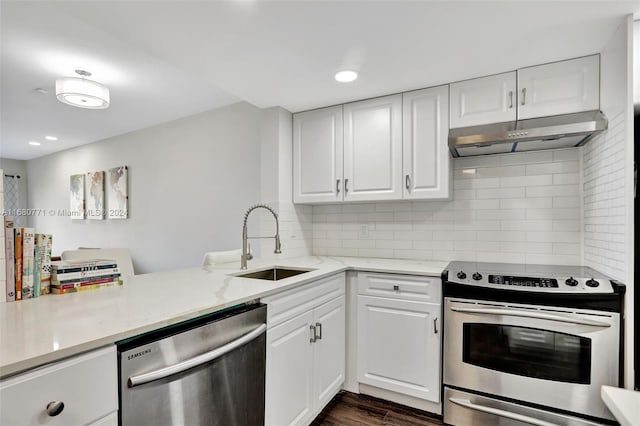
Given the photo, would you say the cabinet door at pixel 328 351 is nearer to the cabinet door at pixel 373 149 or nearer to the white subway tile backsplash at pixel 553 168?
the cabinet door at pixel 373 149

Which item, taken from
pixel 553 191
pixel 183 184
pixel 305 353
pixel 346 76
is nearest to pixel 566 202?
pixel 553 191

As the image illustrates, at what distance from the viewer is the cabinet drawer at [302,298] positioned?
158 cm

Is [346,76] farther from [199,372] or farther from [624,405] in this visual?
[624,405]

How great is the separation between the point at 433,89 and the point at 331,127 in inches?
33.4

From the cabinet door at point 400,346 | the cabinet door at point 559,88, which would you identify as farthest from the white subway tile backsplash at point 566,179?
the cabinet door at point 400,346

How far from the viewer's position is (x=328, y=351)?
2.07m

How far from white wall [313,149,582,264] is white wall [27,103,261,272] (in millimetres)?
1255

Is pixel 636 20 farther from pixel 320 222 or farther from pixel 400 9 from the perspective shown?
pixel 320 222

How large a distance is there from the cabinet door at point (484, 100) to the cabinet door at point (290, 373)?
1.69 m

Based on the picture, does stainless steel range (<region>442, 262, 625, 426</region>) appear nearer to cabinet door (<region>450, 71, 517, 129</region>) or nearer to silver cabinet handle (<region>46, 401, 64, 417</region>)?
cabinet door (<region>450, 71, 517, 129</region>)

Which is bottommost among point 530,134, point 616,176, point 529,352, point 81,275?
point 529,352

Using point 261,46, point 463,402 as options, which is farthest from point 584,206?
point 261,46

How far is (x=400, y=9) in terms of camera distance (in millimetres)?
1532

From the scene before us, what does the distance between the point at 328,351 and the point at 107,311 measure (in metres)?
1.34
